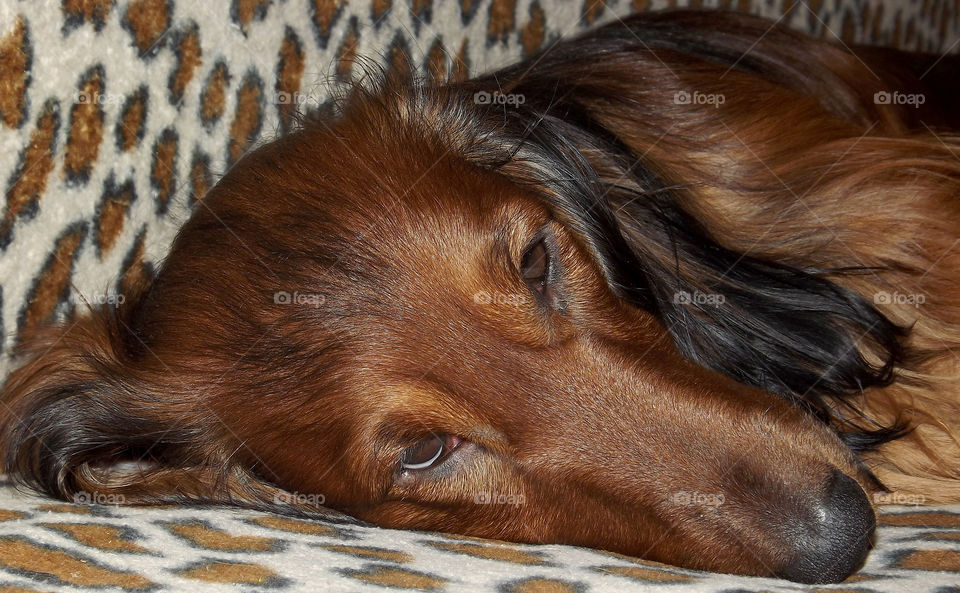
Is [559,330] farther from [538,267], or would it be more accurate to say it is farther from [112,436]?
[112,436]

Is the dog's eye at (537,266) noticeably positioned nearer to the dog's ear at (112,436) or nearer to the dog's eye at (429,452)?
the dog's eye at (429,452)

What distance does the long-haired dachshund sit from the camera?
2.23 meters

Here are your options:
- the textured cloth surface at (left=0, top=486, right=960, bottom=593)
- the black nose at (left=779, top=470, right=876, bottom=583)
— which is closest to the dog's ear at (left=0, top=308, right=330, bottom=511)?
the textured cloth surface at (left=0, top=486, right=960, bottom=593)

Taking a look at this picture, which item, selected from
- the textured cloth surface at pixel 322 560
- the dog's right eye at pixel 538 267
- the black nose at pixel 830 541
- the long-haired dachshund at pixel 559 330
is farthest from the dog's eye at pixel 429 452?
the black nose at pixel 830 541

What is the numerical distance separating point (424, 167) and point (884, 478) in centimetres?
151

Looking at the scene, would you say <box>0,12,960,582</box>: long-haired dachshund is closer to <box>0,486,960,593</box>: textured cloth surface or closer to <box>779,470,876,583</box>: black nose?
<box>779,470,876,583</box>: black nose

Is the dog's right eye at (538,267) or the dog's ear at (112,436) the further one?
the dog's ear at (112,436)

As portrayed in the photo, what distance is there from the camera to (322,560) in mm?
2018

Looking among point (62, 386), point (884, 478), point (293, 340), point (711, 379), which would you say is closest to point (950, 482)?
point (884, 478)

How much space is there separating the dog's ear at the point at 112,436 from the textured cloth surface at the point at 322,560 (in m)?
0.36

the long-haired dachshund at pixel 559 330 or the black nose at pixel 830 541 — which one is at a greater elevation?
the long-haired dachshund at pixel 559 330

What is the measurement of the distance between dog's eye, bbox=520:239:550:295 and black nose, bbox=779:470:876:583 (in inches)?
30.8

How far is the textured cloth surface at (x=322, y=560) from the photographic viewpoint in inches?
74.2

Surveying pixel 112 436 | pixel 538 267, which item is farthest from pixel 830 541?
pixel 112 436
